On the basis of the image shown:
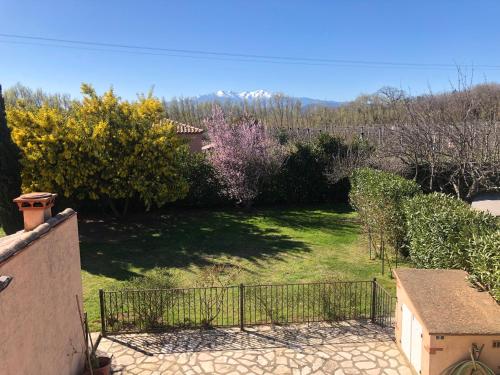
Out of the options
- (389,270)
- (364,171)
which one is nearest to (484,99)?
(364,171)

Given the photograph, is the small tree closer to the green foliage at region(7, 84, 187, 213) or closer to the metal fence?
the green foliage at region(7, 84, 187, 213)

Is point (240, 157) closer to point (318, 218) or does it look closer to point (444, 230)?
point (318, 218)

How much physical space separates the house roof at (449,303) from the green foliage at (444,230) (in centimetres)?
54

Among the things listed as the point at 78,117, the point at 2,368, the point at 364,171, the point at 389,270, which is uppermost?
the point at 78,117

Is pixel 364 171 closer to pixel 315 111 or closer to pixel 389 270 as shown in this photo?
pixel 389 270

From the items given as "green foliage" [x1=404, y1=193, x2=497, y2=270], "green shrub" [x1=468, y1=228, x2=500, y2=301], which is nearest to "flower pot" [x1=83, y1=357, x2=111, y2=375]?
"green shrub" [x1=468, y1=228, x2=500, y2=301]

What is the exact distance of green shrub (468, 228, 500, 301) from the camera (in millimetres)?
6445

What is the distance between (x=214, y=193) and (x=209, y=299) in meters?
12.1

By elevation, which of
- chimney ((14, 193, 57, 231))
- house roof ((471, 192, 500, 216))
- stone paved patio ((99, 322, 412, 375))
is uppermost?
chimney ((14, 193, 57, 231))

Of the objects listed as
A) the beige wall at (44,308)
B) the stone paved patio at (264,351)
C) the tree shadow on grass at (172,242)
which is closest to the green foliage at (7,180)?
the tree shadow on grass at (172,242)

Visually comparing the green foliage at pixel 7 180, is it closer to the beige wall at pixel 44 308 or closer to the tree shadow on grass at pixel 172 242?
the tree shadow on grass at pixel 172 242

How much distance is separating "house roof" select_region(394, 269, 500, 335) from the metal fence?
1.56 meters

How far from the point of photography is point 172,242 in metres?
15.5

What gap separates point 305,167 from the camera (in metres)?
22.5
